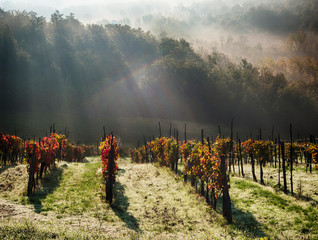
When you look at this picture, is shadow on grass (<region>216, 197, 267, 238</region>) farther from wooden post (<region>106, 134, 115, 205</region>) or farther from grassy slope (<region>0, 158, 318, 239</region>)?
wooden post (<region>106, 134, 115, 205</region>)

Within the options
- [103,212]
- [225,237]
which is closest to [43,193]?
[103,212]

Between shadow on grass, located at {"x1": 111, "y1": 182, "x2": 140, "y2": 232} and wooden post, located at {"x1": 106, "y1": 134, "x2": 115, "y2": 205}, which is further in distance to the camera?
wooden post, located at {"x1": 106, "y1": 134, "x2": 115, "y2": 205}

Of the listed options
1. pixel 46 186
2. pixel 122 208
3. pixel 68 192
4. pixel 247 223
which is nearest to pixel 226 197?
pixel 247 223

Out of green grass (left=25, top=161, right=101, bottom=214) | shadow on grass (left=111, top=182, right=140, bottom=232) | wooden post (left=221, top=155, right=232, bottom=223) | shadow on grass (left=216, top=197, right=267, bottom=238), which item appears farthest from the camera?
green grass (left=25, top=161, right=101, bottom=214)

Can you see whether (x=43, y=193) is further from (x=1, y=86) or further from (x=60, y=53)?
(x=60, y=53)

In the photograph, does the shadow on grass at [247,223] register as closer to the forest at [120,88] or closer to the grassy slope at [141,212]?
the grassy slope at [141,212]

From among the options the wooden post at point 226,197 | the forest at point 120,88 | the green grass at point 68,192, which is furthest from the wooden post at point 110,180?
the forest at point 120,88

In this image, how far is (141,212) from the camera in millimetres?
15648

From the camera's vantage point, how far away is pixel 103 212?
583 inches

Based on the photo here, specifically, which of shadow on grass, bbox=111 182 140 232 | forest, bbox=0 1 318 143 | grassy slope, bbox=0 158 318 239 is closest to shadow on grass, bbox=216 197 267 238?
grassy slope, bbox=0 158 318 239

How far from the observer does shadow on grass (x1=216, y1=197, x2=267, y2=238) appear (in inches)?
504

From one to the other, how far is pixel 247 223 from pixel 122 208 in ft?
29.1

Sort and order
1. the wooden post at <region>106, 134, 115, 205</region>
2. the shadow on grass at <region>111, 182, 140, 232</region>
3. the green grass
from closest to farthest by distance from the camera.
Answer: the shadow on grass at <region>111, 182, 140, 232</region>
the green grass
the wooden post at <region>106, 134, 115, 205</region>

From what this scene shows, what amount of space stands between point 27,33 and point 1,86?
29.3 meters
